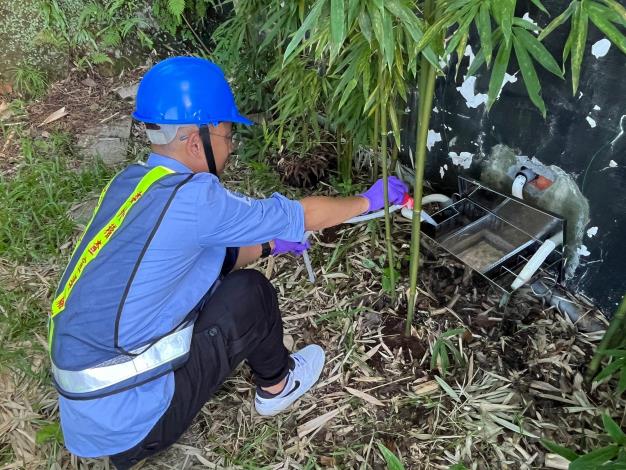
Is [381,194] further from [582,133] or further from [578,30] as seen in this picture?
[578,30]

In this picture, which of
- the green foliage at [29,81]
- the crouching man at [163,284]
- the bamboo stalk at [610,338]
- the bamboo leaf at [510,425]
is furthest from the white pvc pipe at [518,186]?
the green foliage at [29,81]

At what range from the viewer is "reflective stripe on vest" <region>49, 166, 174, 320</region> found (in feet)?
4.65

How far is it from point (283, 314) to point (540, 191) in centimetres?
110

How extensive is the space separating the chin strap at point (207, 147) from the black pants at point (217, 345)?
13.8 inches

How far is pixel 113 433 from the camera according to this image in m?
1.44

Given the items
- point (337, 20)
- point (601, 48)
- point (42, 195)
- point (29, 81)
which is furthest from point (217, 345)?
point (29, 81)

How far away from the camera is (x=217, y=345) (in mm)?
1617

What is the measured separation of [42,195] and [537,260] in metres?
2.54

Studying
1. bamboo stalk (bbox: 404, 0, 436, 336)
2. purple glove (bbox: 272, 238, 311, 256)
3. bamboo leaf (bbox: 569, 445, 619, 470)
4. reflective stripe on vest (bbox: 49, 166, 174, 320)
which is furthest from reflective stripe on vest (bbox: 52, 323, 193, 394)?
bamboo leaf (bbox: 569, 445, 619, 470)

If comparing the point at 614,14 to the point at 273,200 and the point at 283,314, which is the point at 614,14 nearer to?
the point at 273,200

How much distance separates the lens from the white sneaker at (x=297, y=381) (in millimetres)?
1835

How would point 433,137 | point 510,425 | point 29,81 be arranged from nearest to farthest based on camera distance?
point 510,425 < point 433,137 < point 29,81

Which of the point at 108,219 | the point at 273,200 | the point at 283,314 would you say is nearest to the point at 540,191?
the point at 273,200

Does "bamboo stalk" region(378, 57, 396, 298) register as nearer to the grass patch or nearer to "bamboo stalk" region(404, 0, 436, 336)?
"bamboo stalk" region(404, 0, 436, 336)
